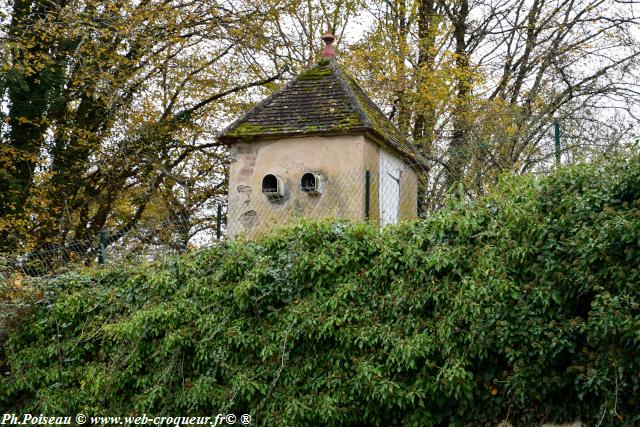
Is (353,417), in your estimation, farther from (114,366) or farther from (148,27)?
(148,27)

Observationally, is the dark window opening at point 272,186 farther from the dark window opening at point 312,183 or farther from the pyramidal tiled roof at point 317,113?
the pyramidal tiled roof at point 317,113

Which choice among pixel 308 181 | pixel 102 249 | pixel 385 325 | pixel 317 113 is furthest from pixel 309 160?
pixel 385 325

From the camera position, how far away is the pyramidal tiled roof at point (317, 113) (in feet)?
38.9

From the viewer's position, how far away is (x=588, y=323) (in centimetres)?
646

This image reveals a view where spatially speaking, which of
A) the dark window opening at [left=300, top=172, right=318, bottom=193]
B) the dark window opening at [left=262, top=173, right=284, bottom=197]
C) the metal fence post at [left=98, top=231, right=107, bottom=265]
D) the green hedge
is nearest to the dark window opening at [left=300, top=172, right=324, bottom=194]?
the dark window opening at [left=300, top=172, right=318, bottom=193]

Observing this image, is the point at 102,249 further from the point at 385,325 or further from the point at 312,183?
the point at 385,325

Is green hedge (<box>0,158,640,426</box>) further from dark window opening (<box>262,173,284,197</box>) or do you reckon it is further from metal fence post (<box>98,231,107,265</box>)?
dark window opening (<box>262,173,284,197</box>)

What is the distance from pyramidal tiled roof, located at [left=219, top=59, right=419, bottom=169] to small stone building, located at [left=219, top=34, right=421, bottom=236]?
0.6 inches

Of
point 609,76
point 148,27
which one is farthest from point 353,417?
point 609,76

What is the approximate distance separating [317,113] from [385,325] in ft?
17.1

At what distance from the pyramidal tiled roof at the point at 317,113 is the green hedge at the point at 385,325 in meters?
3.06

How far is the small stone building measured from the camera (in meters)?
11.7

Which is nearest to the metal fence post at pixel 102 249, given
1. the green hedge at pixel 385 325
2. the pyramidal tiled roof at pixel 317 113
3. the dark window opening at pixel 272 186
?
the green hedge at pixel 385 325

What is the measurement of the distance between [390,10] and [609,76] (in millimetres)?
6312
